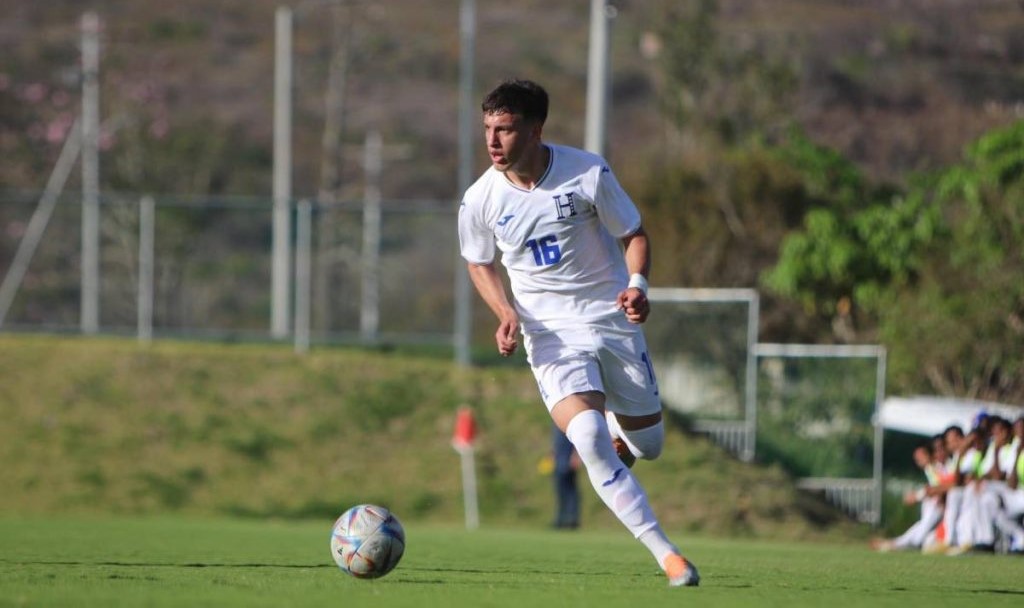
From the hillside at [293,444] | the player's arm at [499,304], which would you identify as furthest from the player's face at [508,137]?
the hillside at [293,444]

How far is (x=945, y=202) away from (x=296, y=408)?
12.1m

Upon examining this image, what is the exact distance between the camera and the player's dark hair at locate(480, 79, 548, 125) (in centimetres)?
841

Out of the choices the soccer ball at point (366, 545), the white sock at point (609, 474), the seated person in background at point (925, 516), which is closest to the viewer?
the white sock at point (609, 474)

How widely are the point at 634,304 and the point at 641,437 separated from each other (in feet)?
3.75

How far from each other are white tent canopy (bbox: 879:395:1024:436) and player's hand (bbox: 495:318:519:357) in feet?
43.7

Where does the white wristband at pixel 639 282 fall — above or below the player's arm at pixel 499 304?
above

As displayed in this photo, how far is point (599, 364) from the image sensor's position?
872cm

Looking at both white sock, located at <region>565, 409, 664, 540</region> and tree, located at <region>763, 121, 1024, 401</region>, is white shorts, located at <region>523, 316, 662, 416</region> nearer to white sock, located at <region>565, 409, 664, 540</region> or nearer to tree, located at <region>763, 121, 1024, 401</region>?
white sock, located at <region>565, 409, 664, 540</region>

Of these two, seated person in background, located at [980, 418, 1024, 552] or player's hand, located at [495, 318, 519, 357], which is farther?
seated person in background, located at [980, 418, 1024, 552]

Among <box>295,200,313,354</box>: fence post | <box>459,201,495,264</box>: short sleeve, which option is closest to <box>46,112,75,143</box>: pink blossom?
<box>295,200,313,354</box>: fence post

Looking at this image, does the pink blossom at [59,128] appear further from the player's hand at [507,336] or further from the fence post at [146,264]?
the player's hand at [507,336]

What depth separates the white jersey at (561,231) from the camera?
28.3 ft

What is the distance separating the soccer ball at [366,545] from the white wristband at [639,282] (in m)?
1.73

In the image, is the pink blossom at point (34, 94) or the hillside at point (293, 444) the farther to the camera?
the pink blossom at point (34, 94)
